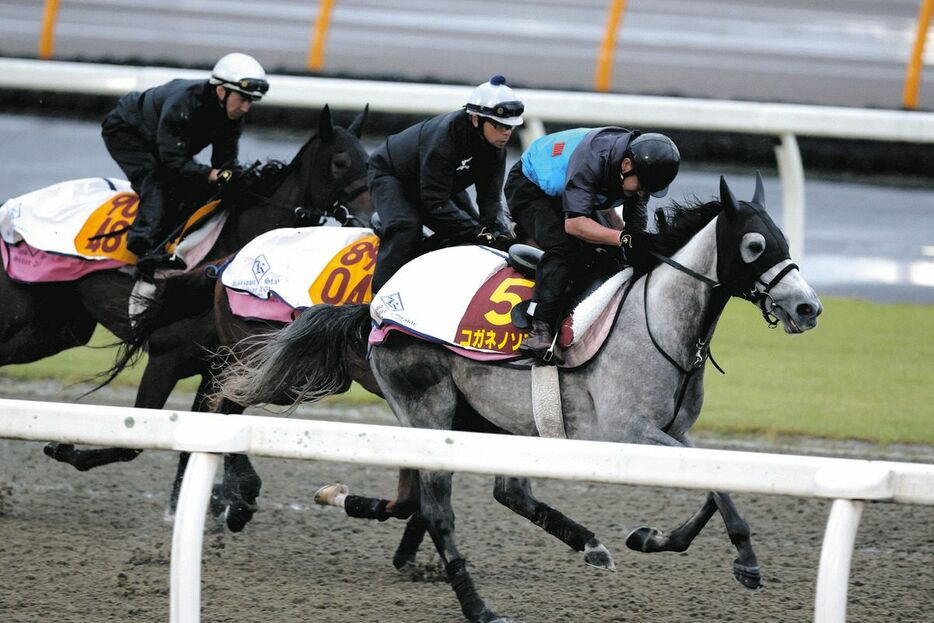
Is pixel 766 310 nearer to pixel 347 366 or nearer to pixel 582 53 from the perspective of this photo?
pixel 347 366

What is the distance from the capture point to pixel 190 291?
20.0 feet

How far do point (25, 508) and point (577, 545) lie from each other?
2.48m

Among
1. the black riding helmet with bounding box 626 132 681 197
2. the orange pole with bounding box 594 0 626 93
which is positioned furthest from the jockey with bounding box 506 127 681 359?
the orange pole with bounding box 594 0 626 93

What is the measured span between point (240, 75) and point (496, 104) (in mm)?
1723

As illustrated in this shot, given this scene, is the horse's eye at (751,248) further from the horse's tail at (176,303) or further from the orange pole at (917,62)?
the orange pole at (917,62)

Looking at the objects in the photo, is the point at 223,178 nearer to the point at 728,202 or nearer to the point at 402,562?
the point at 402,562

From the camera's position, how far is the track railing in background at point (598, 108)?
32.3 feet

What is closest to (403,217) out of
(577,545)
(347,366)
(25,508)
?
(347,366)

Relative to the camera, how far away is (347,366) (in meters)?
5.26

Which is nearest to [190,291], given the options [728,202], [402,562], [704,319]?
[402,562]

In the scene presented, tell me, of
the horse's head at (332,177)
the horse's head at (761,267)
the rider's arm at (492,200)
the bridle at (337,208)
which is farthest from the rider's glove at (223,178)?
the horse's head at (761,267)

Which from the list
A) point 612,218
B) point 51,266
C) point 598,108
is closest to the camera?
point 612,218

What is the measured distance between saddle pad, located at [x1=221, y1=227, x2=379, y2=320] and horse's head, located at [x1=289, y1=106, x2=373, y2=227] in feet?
1.50

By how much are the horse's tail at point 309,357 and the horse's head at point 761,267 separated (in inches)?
57.3
